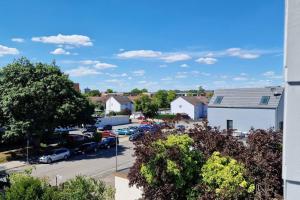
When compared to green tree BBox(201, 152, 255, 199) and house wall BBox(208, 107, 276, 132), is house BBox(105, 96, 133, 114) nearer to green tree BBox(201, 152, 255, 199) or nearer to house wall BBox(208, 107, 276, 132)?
house wall BBox(208, 107, 276, 132)

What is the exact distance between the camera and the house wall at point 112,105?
7431 centimetres

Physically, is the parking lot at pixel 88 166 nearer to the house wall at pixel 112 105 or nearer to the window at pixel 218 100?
the window at pixel 218 100

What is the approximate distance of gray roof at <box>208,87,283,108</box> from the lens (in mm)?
32031

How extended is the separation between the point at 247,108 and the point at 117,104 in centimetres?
4479

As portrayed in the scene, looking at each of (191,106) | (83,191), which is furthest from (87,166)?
(191,106)

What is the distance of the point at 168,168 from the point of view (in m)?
9.66

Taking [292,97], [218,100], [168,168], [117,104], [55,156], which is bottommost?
[55,156]

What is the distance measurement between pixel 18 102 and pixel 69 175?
8.67 meters

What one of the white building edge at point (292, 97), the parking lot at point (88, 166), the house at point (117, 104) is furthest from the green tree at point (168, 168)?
the house at point (117, 104)

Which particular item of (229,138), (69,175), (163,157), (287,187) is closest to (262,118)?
(69,175)

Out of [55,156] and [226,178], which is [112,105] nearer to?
[55,156]

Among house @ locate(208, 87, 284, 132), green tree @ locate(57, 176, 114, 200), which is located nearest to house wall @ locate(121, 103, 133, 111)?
house @ locate(208, 87, 284, 132)

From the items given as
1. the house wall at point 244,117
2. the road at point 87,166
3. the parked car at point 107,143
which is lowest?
the road at point 87,166

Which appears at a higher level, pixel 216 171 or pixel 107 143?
pixel 216 171
